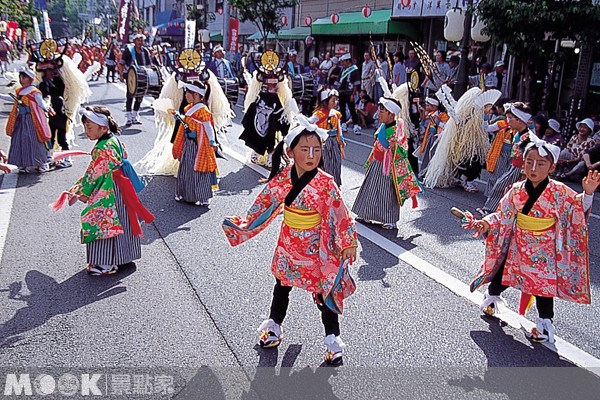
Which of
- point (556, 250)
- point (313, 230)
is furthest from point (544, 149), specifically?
point (313, 230)

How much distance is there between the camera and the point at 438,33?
1862 centimetres

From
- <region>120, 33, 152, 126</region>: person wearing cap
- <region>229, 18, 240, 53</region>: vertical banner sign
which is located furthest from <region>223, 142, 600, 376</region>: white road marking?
<region>229, 18, 240, 53</region>: vertical banner sign

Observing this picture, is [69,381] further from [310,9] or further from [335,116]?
[310,9]

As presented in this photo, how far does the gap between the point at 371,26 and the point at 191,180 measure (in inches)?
532

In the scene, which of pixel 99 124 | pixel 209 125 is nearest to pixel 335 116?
pixel 209 125

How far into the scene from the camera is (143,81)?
1234cm

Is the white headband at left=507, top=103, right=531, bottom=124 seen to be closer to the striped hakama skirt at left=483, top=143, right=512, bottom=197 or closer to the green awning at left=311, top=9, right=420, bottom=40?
the striped hakama skirt at left=483, top=143, right=512, bottom=197

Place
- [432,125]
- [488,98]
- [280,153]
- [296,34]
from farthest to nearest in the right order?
[296,34] < [432,125] < [488,98] < [280,153]

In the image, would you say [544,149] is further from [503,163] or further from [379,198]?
[503,163]

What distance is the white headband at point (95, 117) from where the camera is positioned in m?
4.65

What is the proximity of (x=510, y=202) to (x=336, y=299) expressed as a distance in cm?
147

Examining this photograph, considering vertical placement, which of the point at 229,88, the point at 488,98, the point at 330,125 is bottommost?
the point at 330,125

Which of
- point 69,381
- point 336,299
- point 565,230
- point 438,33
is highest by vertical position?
point 438,33

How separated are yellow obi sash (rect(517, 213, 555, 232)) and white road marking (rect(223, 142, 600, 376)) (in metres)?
0.76
